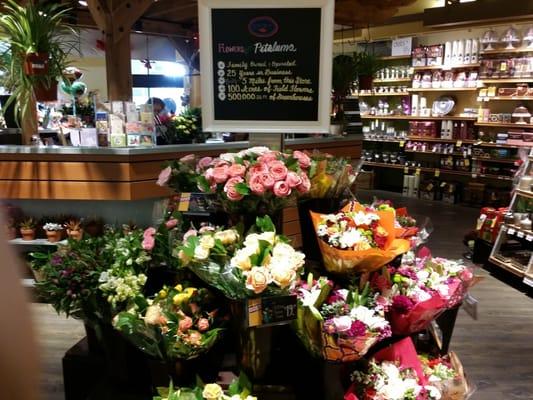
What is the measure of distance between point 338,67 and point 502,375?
11.3 ft

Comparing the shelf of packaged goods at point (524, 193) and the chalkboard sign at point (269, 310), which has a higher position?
the chalkboard sign at point (269, 310)

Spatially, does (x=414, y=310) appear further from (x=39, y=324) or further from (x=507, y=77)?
(x=507, y=77)

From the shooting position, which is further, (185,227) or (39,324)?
(185,227)

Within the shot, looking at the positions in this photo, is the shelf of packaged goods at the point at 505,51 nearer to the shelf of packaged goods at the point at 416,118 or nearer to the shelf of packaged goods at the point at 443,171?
the shelf of packaged goods at the point at 416,118

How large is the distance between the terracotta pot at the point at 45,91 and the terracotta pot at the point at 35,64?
95 mm

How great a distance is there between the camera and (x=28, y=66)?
3635mm

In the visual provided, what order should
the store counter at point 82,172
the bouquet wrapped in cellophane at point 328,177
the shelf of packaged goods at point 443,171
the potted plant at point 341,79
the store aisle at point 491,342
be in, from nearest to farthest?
the bouquet wrapped in cellophane at point 328,177 → the store aisle at point 491,342 → the store counter at point 82,172 → the potted plant at point 341,79 → the shelf of packaged goods at point 443,171

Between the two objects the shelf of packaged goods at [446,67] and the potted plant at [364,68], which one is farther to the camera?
the shelf of packaged goods at [446,67]

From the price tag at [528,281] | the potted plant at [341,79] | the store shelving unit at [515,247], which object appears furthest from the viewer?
the potted plant at [341,79]

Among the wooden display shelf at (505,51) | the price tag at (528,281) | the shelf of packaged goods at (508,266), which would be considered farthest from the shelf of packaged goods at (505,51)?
the price tag at (528,281)

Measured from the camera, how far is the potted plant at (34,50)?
11.8 feet

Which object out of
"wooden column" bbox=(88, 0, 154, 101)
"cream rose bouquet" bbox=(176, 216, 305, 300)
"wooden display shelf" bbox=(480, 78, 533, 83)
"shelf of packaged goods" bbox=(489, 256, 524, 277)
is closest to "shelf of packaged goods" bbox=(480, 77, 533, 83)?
"wooden display shelf" bbox=(480, 78, 533, 83)

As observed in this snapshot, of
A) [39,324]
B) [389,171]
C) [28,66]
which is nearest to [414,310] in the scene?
[39,324]

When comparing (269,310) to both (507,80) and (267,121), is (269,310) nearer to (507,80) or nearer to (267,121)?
(267,121)
